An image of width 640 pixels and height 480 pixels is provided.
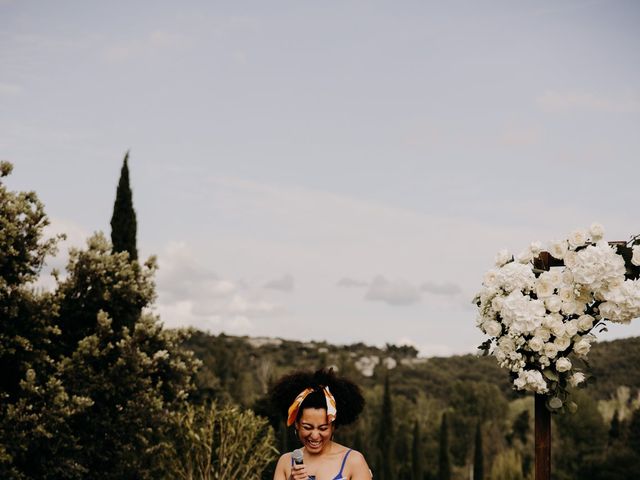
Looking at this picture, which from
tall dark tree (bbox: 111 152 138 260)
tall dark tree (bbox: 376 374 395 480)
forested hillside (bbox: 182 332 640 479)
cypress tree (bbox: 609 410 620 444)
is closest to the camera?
tall dark tree (bbox: 111 152 138 260)

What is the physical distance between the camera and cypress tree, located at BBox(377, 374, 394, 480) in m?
40.8

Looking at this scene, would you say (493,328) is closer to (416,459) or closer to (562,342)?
(562,342)

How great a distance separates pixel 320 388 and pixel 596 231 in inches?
104

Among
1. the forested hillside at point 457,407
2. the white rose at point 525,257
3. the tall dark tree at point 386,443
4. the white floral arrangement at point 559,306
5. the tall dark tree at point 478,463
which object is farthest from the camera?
the forested hillside at point 457,407

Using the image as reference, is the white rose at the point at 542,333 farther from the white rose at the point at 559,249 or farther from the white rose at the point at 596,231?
the white rose at the point at 596,231

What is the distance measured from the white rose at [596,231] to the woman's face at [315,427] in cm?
273

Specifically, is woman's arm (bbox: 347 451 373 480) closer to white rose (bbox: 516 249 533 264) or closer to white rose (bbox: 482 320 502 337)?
white rose (bbox: 482 320 502 337)

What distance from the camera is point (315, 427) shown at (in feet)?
17.0

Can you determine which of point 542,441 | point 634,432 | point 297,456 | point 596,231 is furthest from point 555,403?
point 634,432

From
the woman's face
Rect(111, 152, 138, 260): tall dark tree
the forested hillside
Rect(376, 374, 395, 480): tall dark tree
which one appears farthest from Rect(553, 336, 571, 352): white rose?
Rect(376, 374, 395, 480): tall dark tree

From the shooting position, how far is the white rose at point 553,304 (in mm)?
6348

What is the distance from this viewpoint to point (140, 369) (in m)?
16.8

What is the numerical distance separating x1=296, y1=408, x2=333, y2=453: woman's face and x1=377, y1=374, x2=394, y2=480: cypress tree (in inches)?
1451

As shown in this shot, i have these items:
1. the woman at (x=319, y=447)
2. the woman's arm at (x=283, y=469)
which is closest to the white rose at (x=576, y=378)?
the woman at (x=319, y=447)
